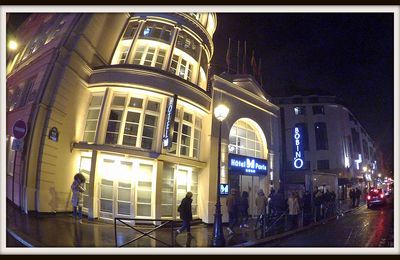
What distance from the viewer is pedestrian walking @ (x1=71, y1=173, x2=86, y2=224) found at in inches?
261

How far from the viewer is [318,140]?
14117mm

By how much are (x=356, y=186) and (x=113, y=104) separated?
51.0 ft

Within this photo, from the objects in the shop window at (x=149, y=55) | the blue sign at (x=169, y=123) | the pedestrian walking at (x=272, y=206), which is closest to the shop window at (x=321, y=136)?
the pedestrian walking at (x=272, y=206)

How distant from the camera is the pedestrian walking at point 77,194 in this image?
6.63 meters

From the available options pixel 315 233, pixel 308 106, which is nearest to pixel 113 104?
pixel 315 233

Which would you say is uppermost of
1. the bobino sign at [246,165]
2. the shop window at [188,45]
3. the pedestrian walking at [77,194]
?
the shop window at [188,45]

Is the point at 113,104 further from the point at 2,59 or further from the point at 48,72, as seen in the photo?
the point at 2,59

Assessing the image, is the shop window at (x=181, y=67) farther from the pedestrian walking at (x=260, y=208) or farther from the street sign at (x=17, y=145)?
the street sign at (x=17, y=145)

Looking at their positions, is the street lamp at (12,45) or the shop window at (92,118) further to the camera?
the shop window at (92,118)

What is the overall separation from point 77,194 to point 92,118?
87.4 inches

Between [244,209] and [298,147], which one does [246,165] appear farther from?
[298,147]

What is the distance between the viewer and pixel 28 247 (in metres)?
5.34

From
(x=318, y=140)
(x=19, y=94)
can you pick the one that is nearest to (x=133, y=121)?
(x=19, y=94)

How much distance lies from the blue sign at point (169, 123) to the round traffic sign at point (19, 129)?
12.3 feet
